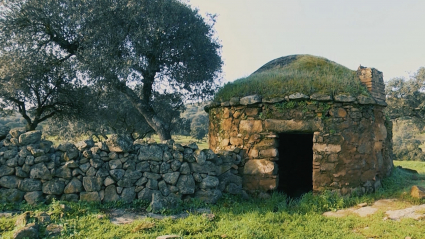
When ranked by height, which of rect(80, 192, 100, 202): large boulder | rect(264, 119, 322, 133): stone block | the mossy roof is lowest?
rect(80, 192, 100, 202): large boulder

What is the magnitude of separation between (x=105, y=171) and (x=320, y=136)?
4.67 meters

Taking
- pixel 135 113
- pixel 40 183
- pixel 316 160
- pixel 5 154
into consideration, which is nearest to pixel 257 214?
pixel 316 160

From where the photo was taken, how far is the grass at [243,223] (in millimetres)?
4562

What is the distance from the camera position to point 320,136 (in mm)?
6609

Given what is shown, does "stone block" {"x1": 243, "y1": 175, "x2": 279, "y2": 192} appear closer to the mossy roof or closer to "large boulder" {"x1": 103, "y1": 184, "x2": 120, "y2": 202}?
the mossy roof

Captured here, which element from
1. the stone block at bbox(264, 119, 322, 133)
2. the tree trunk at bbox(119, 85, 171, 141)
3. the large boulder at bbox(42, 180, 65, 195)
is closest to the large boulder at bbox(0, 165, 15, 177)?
the large boulder at bbox(42, 180, 65, 195)

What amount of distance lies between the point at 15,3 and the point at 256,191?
10327 mm

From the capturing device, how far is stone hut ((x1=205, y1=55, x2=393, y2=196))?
21.6ft

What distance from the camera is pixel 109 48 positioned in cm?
1008

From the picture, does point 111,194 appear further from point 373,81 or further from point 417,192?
point 373,81

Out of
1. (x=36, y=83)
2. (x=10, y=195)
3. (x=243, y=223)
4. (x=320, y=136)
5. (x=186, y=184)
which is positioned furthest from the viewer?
(x=36, y=83)

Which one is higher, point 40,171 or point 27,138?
point 27,138

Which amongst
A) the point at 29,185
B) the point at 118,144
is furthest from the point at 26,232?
the point at 118,144

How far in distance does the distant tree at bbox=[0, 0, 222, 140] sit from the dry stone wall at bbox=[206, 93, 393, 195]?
495 cm
